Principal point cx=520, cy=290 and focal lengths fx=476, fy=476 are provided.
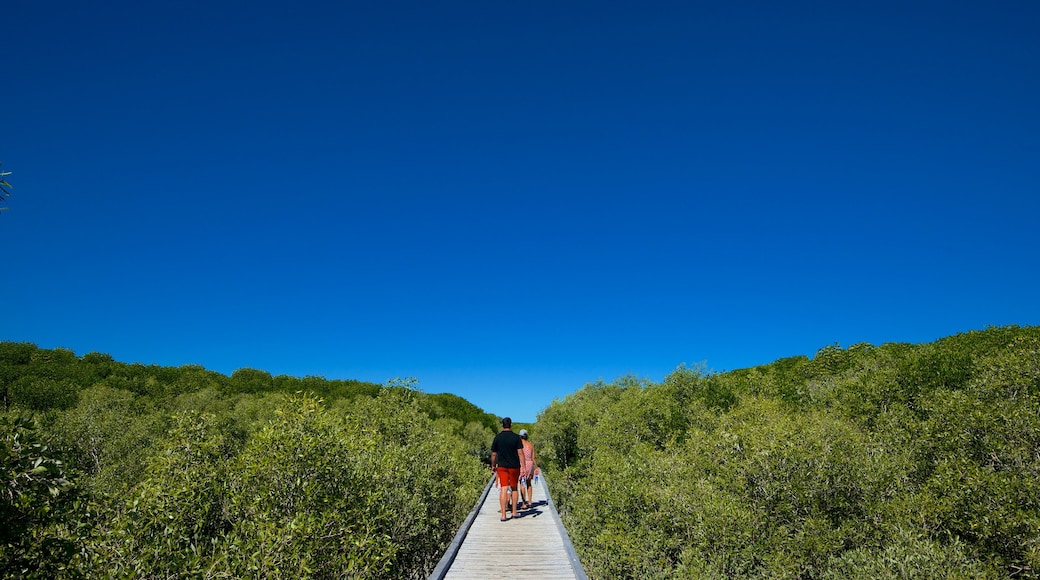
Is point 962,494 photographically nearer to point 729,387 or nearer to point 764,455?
point 764,455

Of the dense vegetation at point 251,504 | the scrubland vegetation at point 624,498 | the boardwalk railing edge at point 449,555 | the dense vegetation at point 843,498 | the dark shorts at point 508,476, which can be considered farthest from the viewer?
the dark shorts at point 508,476

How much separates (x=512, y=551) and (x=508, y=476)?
208 centimetres

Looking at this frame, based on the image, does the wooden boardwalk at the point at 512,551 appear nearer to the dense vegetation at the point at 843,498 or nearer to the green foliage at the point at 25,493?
the dense vegetation at the point at 843,498

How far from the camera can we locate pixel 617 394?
5066 cm

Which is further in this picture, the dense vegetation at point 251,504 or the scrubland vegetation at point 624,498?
the scrubland vegetation at point 624,498

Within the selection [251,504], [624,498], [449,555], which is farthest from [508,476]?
[251,504]

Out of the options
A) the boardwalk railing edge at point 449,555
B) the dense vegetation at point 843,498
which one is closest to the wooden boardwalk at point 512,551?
the boardwalk railing edge at point 449,555

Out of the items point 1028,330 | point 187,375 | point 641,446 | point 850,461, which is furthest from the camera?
point 187,375

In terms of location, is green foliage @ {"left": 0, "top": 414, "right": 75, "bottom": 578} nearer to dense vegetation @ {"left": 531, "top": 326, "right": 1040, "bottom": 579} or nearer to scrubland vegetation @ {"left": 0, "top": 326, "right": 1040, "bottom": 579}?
scrubland vegetation @ {"left": 0, "top": 326, "right": 1040, "bottom": 579}

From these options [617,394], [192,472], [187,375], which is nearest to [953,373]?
[617,394]

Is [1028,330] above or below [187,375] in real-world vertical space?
below

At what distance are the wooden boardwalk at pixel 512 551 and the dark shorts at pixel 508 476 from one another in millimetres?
1510

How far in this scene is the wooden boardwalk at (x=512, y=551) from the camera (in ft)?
37.3

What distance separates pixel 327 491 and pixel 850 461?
15502 mm
